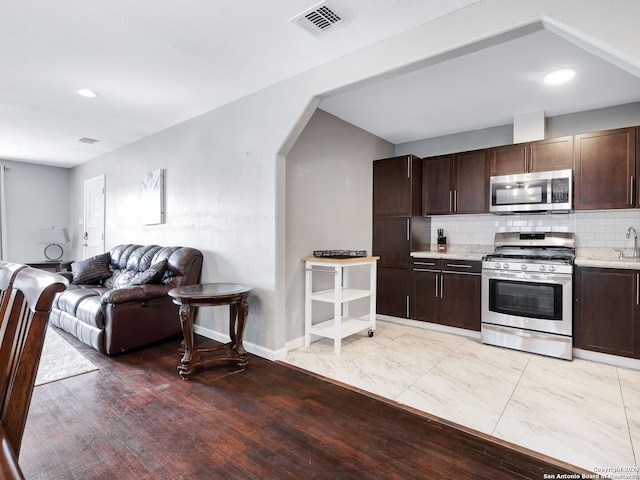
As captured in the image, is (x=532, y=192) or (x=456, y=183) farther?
(x=456, y=183)

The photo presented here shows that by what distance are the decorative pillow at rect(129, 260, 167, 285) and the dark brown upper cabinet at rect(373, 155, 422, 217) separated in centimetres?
273

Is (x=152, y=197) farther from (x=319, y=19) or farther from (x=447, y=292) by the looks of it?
(x=447, y=292)

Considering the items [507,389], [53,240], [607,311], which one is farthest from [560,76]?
[53,240]

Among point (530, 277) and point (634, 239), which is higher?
point (634, 239)

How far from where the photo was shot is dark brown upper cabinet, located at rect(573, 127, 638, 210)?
10.4ft

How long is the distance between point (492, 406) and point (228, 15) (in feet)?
10.3

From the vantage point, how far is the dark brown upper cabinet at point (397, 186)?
14.2 ft

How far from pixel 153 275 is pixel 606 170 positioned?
15.2 feet

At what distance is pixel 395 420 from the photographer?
213 centimetres

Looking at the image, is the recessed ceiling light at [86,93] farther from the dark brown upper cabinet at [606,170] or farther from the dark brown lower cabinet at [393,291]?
the dark brown upper cabinet at [606,170]

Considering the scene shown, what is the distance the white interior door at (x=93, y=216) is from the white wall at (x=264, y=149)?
3.02ft

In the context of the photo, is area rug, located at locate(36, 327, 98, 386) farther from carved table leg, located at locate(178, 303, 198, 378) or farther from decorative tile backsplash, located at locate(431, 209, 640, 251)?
decorative tile backsplash, located at locate(431, 209, 640, 251)

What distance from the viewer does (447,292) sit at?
4027mm

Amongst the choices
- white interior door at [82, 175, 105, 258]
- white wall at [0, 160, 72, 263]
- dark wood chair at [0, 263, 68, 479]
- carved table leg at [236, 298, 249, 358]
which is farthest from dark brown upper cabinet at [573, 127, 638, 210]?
white wall at [0, 160, 72, 263]
